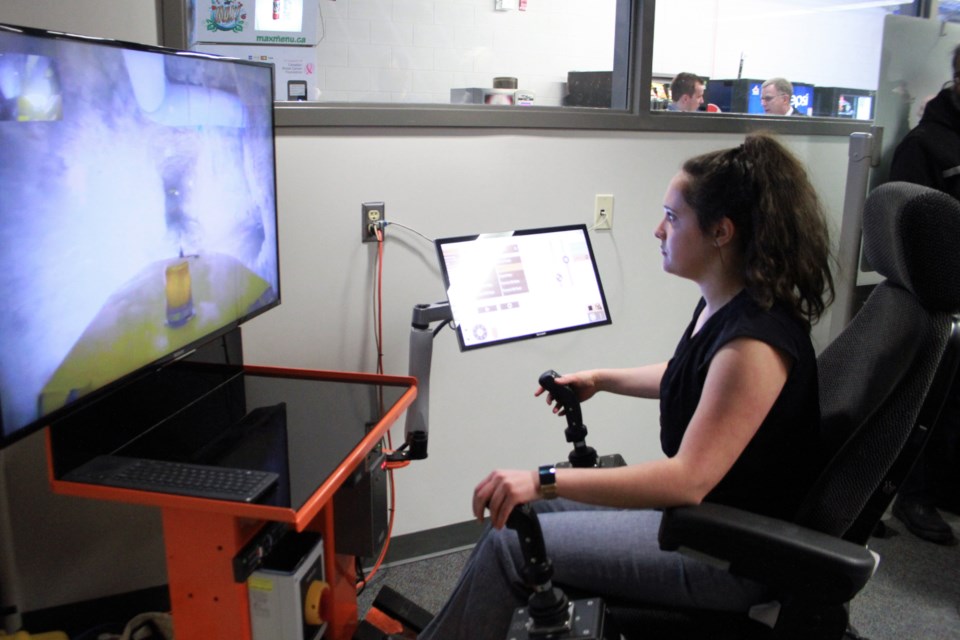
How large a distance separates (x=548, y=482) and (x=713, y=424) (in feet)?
0.88

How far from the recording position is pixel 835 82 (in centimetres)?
627

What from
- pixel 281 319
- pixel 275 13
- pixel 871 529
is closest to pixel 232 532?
pixel 281 319

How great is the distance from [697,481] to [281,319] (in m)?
1.19

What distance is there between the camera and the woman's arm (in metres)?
1.21

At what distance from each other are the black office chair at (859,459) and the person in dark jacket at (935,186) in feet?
4.20

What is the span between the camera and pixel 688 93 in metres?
4.57

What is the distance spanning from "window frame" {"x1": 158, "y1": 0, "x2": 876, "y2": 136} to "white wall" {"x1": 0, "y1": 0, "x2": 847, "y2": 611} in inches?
1.1

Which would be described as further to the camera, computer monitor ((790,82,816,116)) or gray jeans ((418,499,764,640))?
computer monitor ((790,82,816,116))

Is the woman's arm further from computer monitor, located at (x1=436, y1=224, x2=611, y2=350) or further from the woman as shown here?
computer monitor, located at (x1=436, y1=224, x2=611, y2=350)

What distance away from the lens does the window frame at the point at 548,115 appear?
6.30ft

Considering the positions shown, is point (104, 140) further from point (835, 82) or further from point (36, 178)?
point (835, 82)

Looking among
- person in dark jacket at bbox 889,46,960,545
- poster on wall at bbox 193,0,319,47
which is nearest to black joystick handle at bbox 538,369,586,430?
person in dark jacket at bbox 889,46,960,545

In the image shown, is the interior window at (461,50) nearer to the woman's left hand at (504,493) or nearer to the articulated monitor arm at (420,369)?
the articulated monitor arm at (420,369)

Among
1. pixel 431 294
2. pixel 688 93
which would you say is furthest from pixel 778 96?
pixel 431 294
